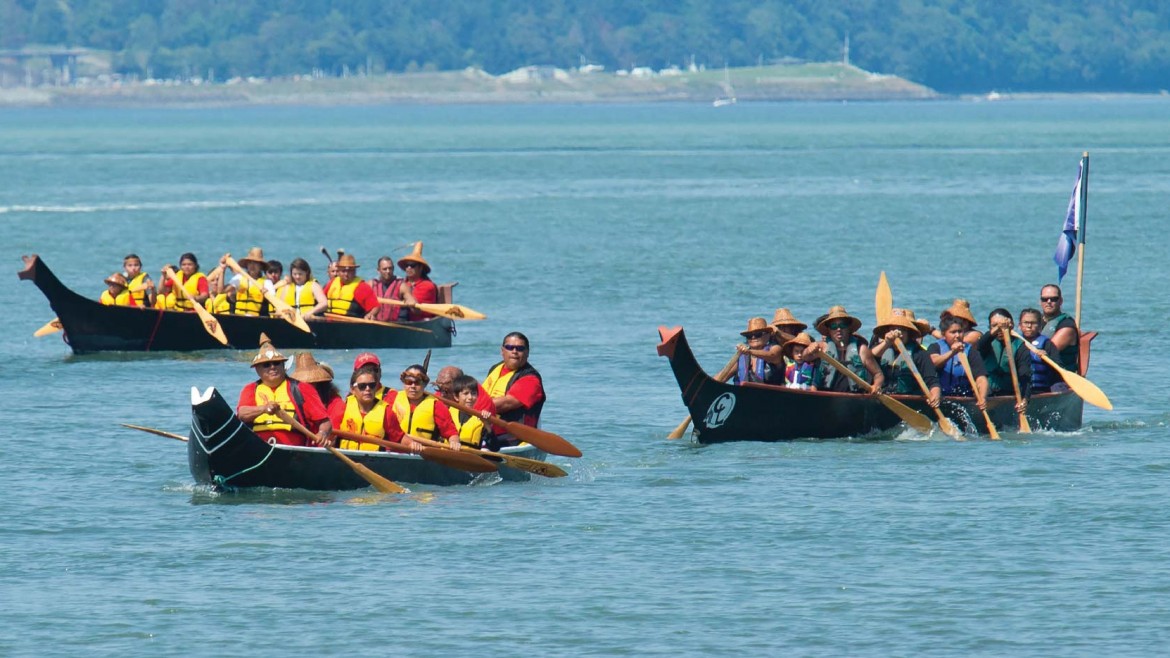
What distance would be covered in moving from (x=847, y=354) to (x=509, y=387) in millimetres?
4493

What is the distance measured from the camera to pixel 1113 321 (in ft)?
122

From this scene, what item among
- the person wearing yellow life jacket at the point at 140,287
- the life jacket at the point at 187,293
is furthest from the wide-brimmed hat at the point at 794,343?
the person wearing yellow life jacket at the point at 140,287

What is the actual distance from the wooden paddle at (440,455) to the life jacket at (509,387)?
1.88 ft

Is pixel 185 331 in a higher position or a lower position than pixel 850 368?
lower

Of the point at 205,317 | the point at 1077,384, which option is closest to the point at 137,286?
the point at 205,317

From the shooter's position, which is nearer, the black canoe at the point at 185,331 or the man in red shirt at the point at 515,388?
the man in red shirt at the point at 515,388

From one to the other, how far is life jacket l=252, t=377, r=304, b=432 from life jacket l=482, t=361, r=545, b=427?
204 centimetres

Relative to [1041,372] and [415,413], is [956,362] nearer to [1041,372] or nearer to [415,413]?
[1041,372]

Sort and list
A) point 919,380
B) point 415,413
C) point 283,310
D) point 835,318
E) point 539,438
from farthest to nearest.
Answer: point 283,310
point 919,380
point 835,318
point 539,438
point 415,413

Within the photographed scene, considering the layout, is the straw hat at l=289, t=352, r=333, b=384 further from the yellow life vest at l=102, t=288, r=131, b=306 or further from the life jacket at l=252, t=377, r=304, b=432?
the yellow life vest at l=102, t=288, r=131, b=306

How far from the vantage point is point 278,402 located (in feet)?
62.8

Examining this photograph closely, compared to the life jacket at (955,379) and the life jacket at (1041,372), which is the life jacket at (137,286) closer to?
the life jacket at (955,379)

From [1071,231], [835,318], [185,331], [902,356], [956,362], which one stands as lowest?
[185,331]

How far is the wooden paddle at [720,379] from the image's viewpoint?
22.9 meters
